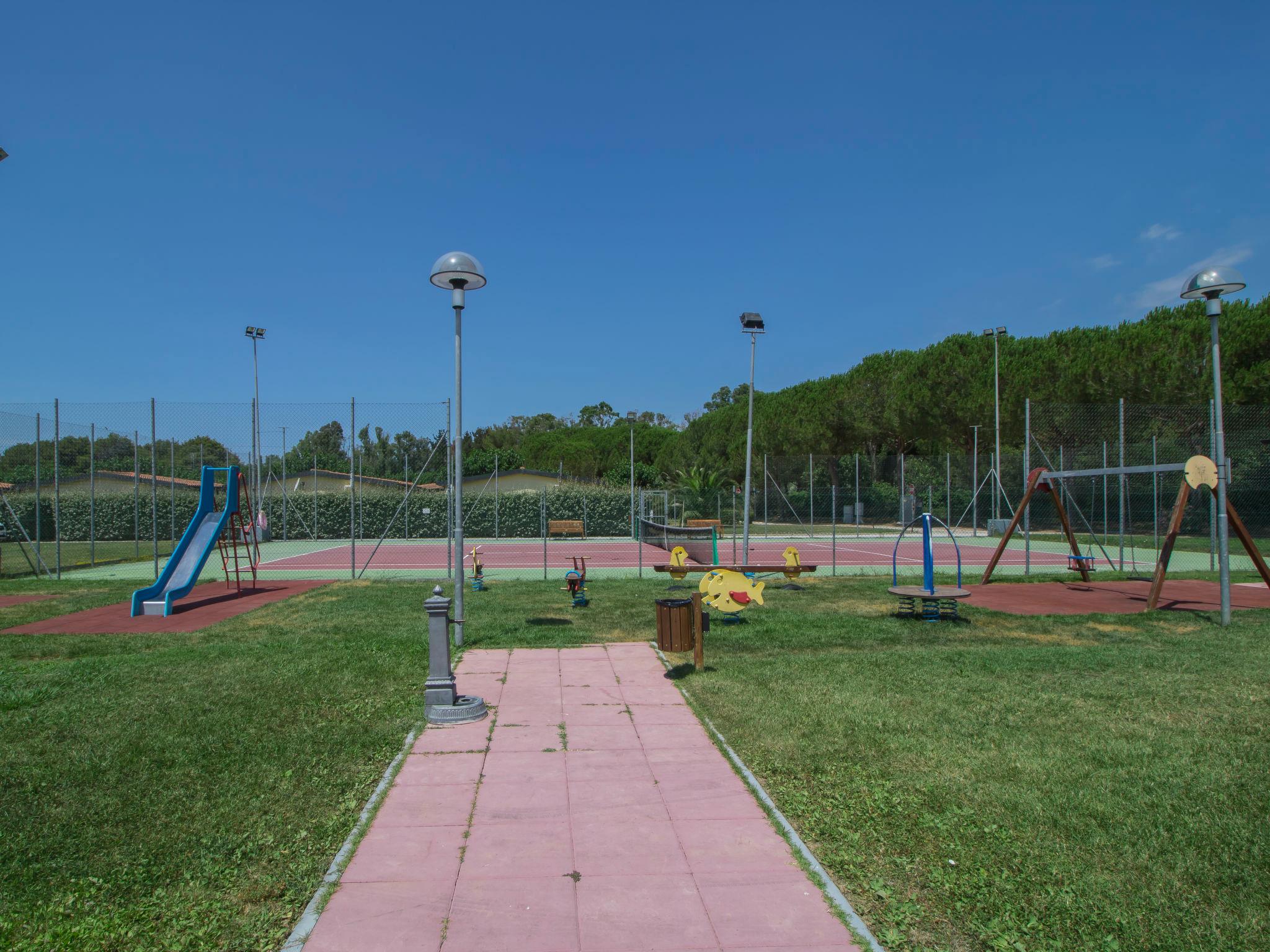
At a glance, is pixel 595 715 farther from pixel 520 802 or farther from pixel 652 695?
pixel 520 802

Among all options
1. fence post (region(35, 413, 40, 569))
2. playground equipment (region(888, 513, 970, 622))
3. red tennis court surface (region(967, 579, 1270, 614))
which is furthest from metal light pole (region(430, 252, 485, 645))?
fence post (region(35, 413, 40, 569))

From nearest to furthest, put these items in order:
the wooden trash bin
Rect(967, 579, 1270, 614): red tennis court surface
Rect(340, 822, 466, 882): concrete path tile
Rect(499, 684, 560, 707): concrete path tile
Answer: Rect(340, 822, 466, 882): concrete path tile → Rect(499, 684, 560, 707): concrete path tile → the wooden trash bin → Rect(967, 579, 1270, 614): red tennis court surface

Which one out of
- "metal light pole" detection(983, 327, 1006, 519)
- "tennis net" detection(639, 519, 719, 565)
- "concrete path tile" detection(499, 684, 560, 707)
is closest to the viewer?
"concrete path tile" detection(499, 684, 560, 707)

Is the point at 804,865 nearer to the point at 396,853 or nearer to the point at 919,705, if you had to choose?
the point at 396,853

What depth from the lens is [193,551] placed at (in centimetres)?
1203

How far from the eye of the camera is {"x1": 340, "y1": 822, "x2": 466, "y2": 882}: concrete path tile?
332cm

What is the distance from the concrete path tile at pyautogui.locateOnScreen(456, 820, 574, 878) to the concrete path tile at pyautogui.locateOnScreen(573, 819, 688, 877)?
0.24ft

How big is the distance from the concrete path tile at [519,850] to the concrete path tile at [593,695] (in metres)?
2.31

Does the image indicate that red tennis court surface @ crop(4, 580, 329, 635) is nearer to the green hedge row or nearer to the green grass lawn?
the green grass lawn

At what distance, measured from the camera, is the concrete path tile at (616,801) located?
394 centimetres

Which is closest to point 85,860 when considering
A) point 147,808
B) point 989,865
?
point 147,808

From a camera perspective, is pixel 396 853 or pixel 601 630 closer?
pixel 396 853

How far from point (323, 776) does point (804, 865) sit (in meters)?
2.76

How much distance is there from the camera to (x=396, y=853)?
139 inches
